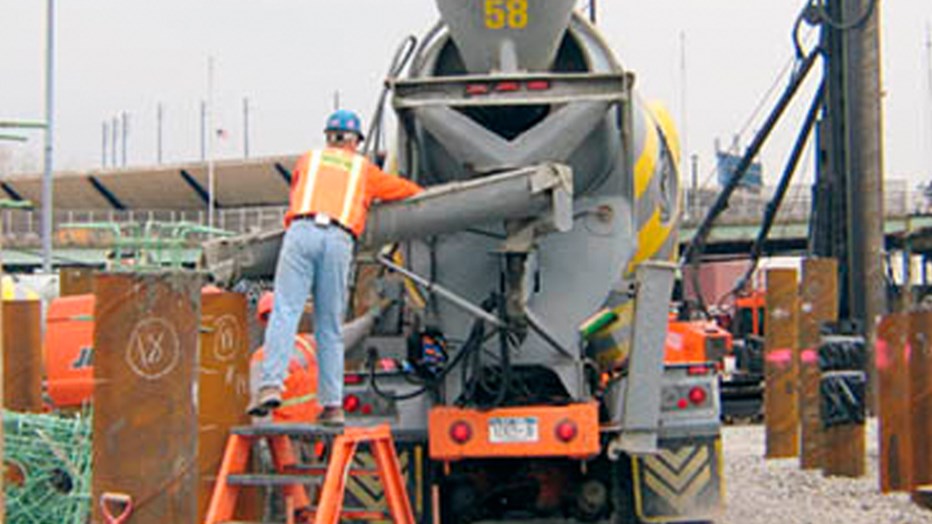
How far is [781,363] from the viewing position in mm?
16062

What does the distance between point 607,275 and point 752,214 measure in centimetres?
5322

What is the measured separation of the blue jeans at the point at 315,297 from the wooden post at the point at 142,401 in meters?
0.50

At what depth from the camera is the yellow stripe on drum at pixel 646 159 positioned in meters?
9.12

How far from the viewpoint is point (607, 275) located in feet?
29.5

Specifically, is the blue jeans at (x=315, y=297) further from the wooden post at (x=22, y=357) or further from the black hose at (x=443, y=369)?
the wooden post at (x=22, y=357)

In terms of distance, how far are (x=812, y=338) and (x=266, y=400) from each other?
948cm

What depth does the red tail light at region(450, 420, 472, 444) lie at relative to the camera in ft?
28.9

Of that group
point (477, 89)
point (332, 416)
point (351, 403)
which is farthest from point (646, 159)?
point (332, 416)

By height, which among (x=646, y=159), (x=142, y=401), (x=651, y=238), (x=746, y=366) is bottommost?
(x=746, y=366)

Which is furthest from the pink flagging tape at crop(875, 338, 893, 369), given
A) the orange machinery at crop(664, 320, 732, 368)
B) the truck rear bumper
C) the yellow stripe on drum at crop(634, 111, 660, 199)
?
the truck rear bumper

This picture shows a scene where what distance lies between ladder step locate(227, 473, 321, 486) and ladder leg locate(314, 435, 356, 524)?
0.30 feet

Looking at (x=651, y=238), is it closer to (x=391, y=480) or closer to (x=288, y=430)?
(x=391, y=480)

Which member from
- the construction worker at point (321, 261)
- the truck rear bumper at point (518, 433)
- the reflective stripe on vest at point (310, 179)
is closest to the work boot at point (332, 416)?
the construction worker at point (321, 261)

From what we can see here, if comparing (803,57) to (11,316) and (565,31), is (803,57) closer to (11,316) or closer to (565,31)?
(565,31)
